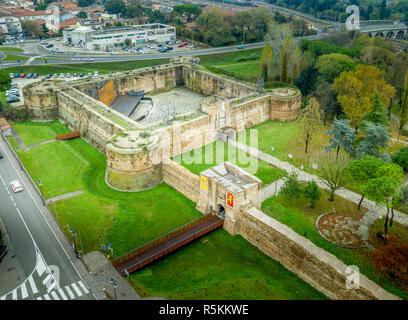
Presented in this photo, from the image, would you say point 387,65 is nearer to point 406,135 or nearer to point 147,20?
point 406,135

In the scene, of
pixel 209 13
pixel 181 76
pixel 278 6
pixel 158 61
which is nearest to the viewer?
pixel 181 76

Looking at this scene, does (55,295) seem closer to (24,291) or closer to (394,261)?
(24,291)

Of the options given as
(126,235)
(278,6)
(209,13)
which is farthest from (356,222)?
(278,6)

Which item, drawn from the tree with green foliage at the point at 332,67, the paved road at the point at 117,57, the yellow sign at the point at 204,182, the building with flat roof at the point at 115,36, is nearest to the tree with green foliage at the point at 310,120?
the tree with green foliage at the point at 332,67

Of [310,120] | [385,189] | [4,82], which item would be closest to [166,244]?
[385,189]

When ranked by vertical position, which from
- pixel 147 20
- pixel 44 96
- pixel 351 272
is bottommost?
pixel 351 272

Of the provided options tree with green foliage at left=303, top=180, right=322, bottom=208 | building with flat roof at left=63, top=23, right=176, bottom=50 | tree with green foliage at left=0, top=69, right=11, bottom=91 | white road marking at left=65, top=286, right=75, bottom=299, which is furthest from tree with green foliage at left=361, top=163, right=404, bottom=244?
building with flat roof at left=63, top=23, right=176, bottom=50
